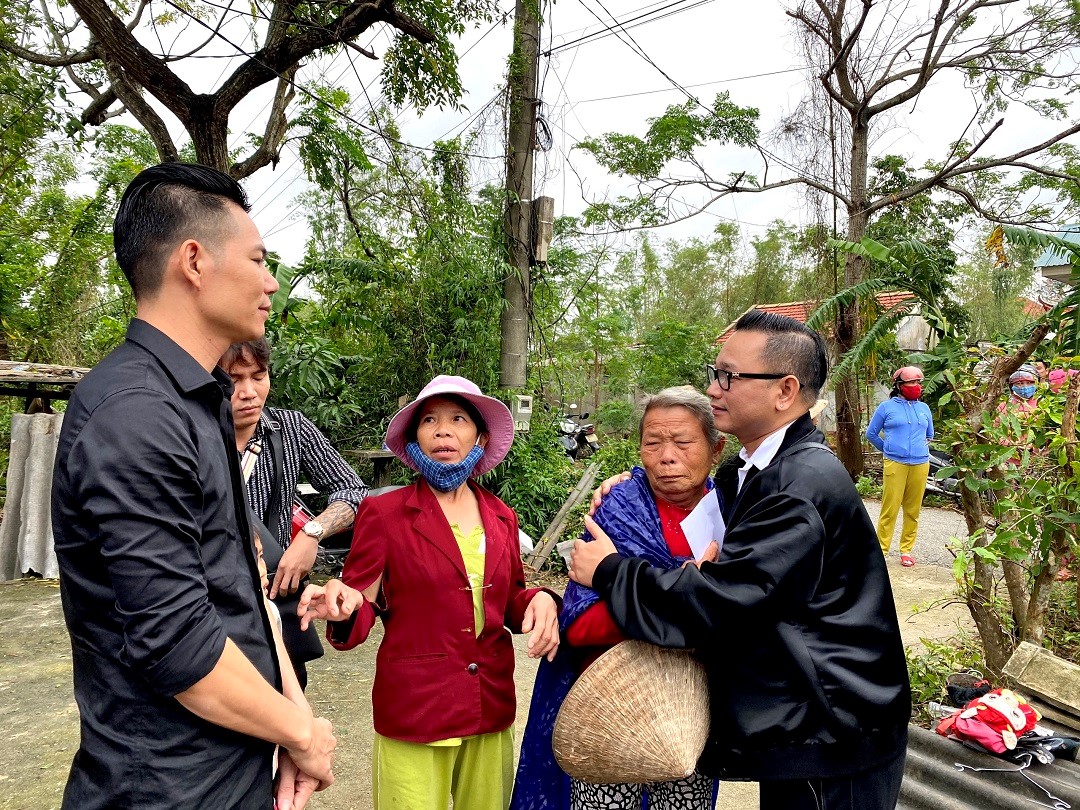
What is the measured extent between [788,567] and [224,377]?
1319mm

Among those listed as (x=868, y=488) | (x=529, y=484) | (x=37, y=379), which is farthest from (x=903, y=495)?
(x=37, y=379)

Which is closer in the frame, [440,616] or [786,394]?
[786,394]

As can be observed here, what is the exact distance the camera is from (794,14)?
38.4 feet

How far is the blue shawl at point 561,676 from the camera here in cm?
201

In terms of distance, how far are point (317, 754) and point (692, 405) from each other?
1392 millimetres

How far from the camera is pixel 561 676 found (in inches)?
84.0

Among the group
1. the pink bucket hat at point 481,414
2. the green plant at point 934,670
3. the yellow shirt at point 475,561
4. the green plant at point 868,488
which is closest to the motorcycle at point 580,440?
the green plant at point 868,488

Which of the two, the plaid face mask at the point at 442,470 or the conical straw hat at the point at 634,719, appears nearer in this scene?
the conical straw hat at the point at 634,719

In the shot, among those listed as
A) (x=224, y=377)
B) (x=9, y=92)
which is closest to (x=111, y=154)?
(x=9, y=92)

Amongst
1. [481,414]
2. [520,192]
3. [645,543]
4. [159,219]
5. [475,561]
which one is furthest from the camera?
[520,192]

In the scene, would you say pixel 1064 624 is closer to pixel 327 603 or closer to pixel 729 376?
pixel 729 376

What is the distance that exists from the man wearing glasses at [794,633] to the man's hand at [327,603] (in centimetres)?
71

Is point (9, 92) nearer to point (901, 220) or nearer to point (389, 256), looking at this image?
point (389, 256)

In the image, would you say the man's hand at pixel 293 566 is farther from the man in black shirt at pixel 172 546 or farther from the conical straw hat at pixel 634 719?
the conical straw hat at pixel 634 719
